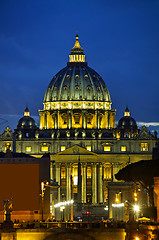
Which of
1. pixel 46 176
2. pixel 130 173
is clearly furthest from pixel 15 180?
pixel 130 173

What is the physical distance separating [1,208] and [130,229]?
1184 inches

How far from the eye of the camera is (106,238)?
301 feet

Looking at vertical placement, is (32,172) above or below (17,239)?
above

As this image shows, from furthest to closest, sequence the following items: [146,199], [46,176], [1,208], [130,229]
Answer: [146,199] < [46,176] < [1,208] < [130,229]

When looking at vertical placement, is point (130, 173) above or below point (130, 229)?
above

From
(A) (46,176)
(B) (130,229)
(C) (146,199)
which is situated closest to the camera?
(B) (130,229)

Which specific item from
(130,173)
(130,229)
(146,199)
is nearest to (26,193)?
(130,173)

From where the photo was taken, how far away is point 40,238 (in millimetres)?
90812

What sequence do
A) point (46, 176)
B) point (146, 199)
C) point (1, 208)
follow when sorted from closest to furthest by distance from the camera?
1. point (1, 208)
2. point (46, 176)
3. point (146, 199)

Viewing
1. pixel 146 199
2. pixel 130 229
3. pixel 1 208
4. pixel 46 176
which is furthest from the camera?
pixel 146 199

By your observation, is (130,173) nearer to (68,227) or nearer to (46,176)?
(46,176)

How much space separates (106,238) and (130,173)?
131 ft

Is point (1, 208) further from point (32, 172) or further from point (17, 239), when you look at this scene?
point (17, 239)

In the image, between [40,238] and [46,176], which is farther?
[46,176]
